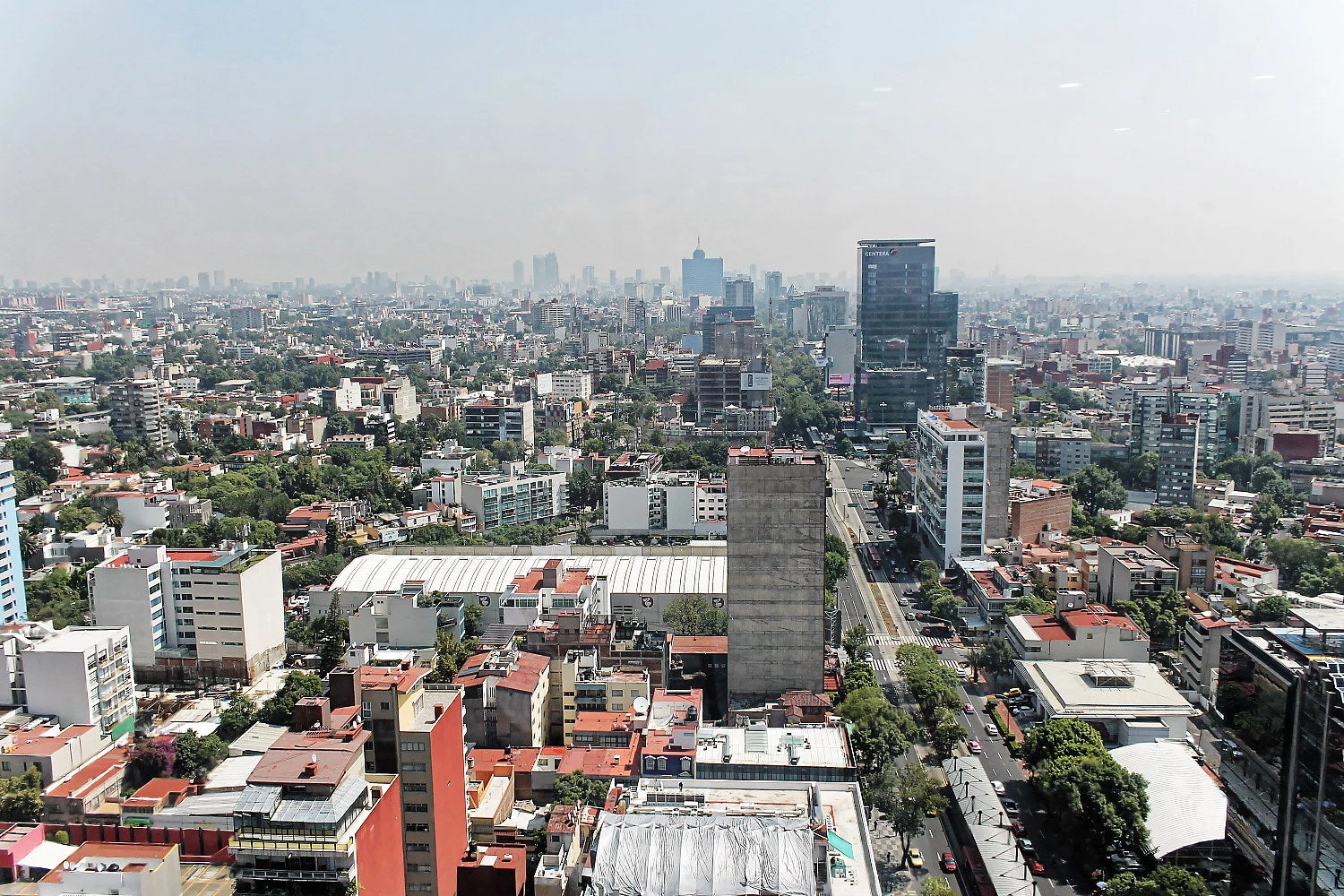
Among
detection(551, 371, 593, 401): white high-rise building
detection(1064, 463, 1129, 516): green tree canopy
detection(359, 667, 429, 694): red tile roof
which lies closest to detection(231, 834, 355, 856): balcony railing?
detection(359, 667, 429, 694): red tile roof

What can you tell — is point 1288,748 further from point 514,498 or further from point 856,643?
point 514,498

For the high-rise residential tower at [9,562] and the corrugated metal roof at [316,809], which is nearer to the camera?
the corrugated metal roof at [316,809]

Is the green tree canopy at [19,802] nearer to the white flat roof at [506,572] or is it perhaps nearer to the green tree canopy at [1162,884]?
the white flat roof at [506,572]

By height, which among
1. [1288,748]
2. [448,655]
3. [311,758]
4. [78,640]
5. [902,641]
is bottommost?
[902,641]

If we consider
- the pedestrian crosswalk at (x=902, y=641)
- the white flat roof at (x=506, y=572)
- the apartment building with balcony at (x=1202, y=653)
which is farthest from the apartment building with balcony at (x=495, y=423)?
the apartment building with balcony at (x=1202, y=653)

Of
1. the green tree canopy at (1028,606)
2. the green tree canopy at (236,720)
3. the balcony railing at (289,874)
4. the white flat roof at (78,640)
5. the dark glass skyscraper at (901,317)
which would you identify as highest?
the dark glass skyscraper at (901,317)

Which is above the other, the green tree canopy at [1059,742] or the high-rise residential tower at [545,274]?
the high-rise residential tower at [545,274]

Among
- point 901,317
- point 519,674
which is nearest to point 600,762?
point 519,674

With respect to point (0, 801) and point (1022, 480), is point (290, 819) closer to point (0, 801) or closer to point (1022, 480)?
→ point (0, 801)
